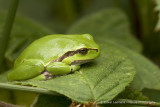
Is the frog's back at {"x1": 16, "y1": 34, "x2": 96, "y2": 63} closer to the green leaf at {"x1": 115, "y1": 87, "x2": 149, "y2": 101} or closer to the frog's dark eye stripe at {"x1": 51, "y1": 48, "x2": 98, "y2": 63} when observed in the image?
the frog's dark eye stripe at {"x1": 51, "y1": 48, "x2": 98, "y2": 63}

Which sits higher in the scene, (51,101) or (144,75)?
(51,101)

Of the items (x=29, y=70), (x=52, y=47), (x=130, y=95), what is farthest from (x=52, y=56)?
(x=130, y=95)

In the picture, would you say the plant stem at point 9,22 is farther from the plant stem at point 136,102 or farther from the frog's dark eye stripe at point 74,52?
the plant stem at point 136,102

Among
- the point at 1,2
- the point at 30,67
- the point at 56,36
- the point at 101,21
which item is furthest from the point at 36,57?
the point at 1,2

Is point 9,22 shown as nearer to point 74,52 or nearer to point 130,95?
point 74,52

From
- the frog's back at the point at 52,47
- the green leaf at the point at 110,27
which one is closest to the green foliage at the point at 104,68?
the green leaf at the point at 110,27

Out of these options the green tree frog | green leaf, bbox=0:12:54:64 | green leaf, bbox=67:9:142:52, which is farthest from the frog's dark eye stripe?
green leaf, bbox=67:9:142:52
